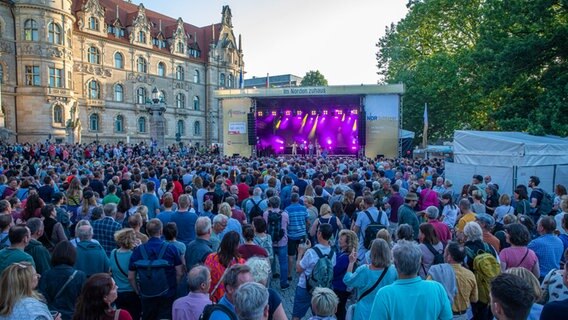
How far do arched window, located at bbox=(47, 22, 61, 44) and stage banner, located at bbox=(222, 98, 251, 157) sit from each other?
1953 centimetres

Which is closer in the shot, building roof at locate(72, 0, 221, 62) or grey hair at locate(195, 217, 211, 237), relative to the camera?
grey hair at locate(195, 217, 211, 237)

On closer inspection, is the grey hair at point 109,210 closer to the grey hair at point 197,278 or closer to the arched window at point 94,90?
the grey hair at point 197,278

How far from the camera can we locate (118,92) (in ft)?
152

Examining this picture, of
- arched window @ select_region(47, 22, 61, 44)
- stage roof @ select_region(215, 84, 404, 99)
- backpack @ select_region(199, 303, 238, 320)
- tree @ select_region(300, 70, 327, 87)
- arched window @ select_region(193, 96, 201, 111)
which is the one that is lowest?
backpack @ select_region(199, 303, 238, 320)

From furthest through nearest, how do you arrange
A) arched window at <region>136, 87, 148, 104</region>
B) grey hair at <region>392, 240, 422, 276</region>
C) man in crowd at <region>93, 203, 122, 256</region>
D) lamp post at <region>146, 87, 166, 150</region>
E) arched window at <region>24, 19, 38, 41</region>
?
1. arched window at <region>136, 87, 148, 104</region>
2. arched window at <region>24, 19, 38, 41</region>
3. lamp post at <region>146, 87, 166, 150</region>
4. man in crowd at <region>93, 203, 122, 256</region>
5. grey hair at <region>392, 240, 422, 276</region>

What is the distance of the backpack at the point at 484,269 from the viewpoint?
4656mm

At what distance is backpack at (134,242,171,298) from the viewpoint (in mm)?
4547

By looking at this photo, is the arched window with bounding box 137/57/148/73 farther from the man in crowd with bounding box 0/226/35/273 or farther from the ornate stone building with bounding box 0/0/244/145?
the man in crowd with bounding box 0/226/35/273

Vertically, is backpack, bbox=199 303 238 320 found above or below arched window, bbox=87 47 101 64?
below

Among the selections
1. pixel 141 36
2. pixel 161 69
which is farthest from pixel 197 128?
pixel 141 36

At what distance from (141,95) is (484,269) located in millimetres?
49489

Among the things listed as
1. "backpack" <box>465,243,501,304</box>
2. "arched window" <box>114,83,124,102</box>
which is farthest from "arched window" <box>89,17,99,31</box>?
"backpack" <box>465,243,501,304</box>

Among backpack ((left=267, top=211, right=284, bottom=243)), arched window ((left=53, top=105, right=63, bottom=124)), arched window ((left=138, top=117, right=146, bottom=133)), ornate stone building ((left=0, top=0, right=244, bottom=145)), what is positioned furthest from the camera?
arched window ((left=138, top=117, right=146, bottom=133))

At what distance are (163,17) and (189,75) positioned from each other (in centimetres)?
1026
